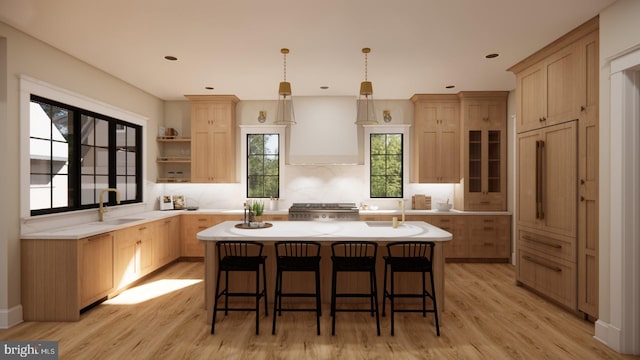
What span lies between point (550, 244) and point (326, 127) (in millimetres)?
3581

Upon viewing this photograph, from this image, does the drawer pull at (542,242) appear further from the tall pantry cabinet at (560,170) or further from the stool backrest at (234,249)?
the stool backrest at (234,249)

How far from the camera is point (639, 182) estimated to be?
9.11 ft

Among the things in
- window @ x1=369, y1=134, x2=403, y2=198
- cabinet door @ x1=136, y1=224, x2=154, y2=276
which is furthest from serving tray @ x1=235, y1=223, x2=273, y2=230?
window @ x1=369, y1=134, x2=403, y2=198

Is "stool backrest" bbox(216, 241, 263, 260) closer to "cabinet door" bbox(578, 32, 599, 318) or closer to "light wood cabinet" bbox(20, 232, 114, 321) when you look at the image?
A: "light wood cabinet" bbox(20, 232, 114, 321)

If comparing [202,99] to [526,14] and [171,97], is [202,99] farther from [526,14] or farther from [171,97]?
[526,14]

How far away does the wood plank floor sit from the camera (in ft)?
9.16

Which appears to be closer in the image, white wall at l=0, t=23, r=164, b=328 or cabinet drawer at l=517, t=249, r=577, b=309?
white wall at l=0, t=23, r=164, b=328

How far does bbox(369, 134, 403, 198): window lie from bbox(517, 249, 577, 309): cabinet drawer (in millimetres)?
2558

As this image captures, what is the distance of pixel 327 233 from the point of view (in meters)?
3.30

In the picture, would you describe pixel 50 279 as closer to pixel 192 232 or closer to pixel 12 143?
pixel 12 143

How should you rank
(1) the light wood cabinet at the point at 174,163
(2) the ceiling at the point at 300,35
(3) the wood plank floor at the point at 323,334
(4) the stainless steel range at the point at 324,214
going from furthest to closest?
(1) the light wood cabinet at the point at 174,163, (4) the stainless steel range at the point at 324,214, (2) the ceiling at the point at 300,35, (3) the wood plank floor at the point at 323,334

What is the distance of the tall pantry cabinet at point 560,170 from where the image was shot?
3.29m

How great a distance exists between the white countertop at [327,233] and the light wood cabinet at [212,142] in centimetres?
245

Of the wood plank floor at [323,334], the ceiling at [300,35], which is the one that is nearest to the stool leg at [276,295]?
the wood plank floor at [323,334]
